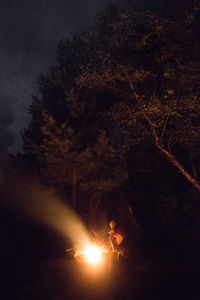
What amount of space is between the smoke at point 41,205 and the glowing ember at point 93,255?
7.82 feet

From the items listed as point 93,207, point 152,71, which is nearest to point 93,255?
point 93,207

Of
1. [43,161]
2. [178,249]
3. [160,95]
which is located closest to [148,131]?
[160,95]

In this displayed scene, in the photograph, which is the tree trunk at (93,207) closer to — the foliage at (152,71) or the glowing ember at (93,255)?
the foliage at (152,71)

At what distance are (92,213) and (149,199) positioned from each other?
3.73m

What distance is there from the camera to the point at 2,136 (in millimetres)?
42250

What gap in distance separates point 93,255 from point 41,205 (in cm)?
414

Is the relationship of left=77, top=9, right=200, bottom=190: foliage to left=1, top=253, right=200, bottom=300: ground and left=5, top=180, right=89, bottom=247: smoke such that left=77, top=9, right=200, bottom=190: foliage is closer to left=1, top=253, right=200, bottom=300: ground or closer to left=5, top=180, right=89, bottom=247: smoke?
left=1, top=253, right=200, bottom=300: ground

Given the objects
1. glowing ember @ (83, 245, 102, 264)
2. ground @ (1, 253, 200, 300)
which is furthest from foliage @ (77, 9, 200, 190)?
glowing ember @ (83, 245, 102, 264)

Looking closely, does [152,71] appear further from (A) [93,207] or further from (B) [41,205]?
(B) [41,205]

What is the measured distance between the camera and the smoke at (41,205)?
12109mm

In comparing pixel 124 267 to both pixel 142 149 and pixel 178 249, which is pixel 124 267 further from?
pixel 142 149

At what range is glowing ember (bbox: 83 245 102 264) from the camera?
29.2ft

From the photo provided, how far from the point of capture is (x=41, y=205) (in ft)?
40.0

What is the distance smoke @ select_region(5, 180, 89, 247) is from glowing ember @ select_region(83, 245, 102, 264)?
2.38 meters
